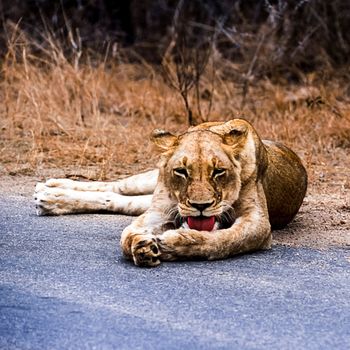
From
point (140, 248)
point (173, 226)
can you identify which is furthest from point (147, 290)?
point (173, 226)

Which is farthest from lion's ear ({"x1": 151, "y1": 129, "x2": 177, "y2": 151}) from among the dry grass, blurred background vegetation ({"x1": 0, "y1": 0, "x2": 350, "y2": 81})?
blurred background vegetation ({"x1": 0, "y1": 0, "x2": 350, "y2": 81})

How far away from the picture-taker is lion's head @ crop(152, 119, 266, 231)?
5012 millimetres

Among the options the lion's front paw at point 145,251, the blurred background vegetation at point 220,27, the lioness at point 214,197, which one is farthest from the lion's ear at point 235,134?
the blurred background vegetation at point 220,27

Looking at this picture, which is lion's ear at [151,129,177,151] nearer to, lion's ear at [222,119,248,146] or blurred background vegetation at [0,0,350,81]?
lion's ear at [222,119,248,146]

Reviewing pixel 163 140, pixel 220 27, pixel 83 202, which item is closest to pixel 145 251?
pixel 163 140

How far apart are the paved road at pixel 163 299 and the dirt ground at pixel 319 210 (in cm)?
30

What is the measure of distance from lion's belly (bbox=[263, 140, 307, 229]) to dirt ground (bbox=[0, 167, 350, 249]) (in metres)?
0.10

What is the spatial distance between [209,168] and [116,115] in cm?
543

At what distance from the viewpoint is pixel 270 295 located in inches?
175

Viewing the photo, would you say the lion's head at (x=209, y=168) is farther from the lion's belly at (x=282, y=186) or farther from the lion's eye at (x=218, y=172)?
the lion's belly at (x=282, y=186)

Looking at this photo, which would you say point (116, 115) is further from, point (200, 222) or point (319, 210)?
point (200, 222)

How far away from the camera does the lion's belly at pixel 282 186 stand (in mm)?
5812

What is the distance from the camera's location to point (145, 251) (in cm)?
481

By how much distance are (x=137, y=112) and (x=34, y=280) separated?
233 inches
